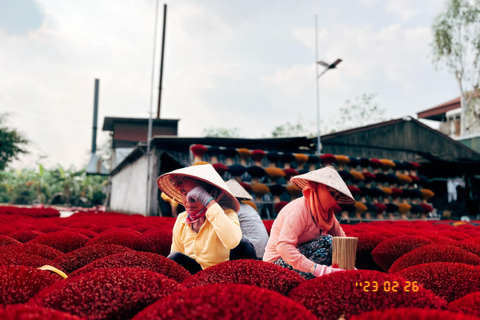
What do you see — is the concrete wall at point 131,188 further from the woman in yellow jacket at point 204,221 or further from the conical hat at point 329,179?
the conical hat at point 329,179

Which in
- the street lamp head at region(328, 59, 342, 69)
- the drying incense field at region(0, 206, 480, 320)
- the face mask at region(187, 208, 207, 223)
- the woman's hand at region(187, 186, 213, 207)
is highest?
the street lamp head at region(328, 59, 342, 69)

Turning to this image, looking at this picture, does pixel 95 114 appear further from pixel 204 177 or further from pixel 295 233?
pixel 295 233

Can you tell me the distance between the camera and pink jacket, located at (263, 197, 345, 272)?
1925 mm

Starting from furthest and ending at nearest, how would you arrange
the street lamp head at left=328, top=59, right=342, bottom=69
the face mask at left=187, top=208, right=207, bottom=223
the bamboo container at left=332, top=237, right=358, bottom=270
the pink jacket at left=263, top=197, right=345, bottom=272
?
the street lamp head at left=328, top=59, right=342, bottom=69, the face mask at left=187, top=208, right=207, bottom=223, the pink jacket at left=263, top=197, right=345, bottom=272, the bamboo container at left=332, top=237, right=358, bottom=270

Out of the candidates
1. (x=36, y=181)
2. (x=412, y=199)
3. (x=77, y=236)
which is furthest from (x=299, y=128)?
(x=77, y=236)

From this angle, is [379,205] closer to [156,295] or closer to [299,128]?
[156,295]

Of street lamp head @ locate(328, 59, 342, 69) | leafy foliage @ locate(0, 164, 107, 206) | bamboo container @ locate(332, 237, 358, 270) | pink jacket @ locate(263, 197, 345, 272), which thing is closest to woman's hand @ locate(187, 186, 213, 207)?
pink jacket @ locate(263, 197, 345, 272)

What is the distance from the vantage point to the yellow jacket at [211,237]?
1.95m

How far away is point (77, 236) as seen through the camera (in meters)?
2.34

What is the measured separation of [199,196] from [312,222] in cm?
65

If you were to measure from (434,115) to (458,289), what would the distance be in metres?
25.0

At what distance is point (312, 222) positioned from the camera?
2.14 metres

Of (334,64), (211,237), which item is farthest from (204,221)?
(334,64)
